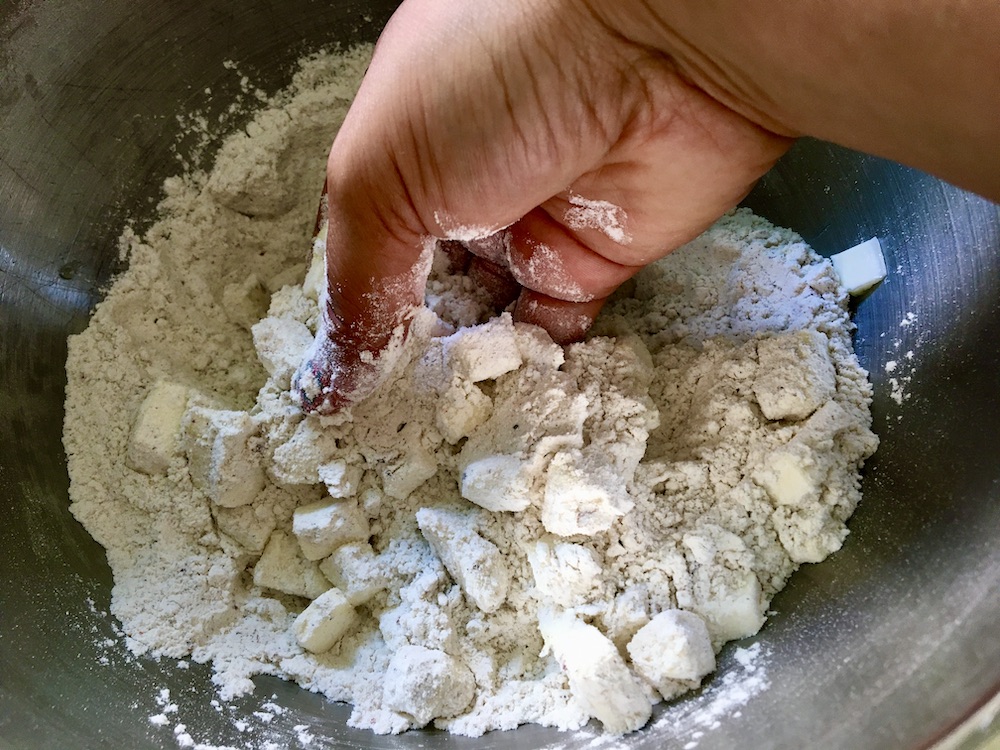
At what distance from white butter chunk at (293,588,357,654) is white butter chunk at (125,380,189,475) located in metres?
0.29

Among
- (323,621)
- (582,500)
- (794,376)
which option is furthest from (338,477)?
(794,376)

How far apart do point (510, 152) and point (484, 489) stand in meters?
0.39

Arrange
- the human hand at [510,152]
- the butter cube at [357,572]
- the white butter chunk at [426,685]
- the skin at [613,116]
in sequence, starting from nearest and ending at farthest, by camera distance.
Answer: the skin at [613,116] < the human hand at [510,152] < the white butter chunk at [426,685] < the butter cube at [357,572]

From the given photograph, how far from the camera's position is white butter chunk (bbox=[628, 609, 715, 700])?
82cm

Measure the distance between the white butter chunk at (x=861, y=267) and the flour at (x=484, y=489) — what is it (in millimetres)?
24

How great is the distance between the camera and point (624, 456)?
94 cm

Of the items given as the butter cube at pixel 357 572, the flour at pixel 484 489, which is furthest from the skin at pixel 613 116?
the butter cube at pixel 357 572

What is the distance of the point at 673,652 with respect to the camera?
82cm

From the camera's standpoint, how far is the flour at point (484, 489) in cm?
89

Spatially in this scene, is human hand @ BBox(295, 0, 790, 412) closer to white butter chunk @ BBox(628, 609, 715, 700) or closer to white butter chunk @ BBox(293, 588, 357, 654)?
white butter chunk @ BBox(293, 588, 357, 654)

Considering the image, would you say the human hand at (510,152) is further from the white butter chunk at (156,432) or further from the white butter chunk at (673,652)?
the white butter chunk at (673,652)

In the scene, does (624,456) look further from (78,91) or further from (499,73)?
(78,91)

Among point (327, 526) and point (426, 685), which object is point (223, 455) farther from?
point (426, 685)

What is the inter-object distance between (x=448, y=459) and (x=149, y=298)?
53 centimetres
